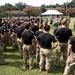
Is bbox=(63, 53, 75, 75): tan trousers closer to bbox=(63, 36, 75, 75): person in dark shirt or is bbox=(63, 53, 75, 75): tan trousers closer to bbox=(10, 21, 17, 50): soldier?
bbox=(63, 36, 75, 75): person in dark shirt

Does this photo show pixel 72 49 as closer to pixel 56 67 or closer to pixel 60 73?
pixel 60 73

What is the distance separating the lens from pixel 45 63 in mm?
10102

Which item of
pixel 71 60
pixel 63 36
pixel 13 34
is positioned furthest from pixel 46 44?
pixel 13 34

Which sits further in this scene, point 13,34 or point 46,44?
point 13,34

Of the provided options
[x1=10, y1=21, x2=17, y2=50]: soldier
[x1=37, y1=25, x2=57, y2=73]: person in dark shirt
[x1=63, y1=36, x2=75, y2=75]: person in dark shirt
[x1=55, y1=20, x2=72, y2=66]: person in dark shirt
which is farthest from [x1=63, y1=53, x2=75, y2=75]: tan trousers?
[x1=10, y1=21, x2=17, y2=50]: soldier

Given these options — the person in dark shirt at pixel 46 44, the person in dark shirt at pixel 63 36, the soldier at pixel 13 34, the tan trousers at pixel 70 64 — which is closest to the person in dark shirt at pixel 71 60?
the tan trousers at pixel 70 64

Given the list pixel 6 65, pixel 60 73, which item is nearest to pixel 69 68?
pixel 60 73

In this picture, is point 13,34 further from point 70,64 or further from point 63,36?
point 70,64

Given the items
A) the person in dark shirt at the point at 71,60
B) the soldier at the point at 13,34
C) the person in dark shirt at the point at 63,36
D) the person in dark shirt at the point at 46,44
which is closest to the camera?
the person in dark shirt at the point at 71,60

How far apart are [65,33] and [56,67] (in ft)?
5.63

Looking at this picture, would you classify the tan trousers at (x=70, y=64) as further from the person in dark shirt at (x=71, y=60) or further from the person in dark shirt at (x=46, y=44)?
the person in dark shirt at (x=46, y=44)

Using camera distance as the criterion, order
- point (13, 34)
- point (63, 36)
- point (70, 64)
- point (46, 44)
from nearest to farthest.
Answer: point (70, 64), point (46, 44), point (63, 36), point (13, 34)

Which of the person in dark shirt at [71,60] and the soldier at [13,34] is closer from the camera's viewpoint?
the person in dark shirt at [71,60]

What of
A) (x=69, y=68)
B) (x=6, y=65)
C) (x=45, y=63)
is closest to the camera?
(x=69, y=68)
